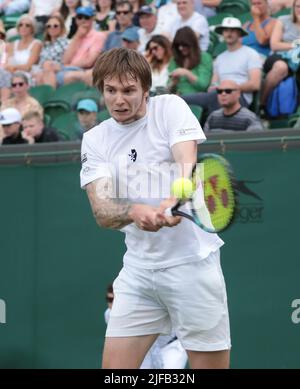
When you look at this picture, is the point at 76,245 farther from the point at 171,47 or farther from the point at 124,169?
the point at 124,169

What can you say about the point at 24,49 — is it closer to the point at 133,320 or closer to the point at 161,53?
the point at 161,53

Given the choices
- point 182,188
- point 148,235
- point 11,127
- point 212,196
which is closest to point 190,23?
point 11,127

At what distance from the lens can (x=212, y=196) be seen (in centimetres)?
464

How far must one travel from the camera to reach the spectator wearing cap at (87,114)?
8570 millimetres

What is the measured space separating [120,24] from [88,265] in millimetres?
2687

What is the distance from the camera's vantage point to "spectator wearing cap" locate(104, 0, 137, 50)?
30.4 feet

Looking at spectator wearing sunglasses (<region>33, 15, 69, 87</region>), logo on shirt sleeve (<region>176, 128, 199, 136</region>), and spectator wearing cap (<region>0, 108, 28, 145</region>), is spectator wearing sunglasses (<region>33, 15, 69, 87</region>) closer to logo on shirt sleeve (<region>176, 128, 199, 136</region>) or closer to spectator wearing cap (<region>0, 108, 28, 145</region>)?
spectator wearing cap (<region>0, 108, 28, 145</region>)

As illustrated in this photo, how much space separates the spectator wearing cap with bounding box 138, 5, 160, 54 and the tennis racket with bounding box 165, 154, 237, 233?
15.3ft

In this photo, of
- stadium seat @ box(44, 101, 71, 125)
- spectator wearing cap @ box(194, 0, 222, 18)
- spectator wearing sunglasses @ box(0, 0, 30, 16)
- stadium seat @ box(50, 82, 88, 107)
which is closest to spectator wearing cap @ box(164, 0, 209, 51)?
spectator wearing cap @ box(194, 0, 222, 18)

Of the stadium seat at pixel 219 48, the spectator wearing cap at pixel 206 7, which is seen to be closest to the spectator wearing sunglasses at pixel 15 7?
the spectator wearing cap at pixel 206 7

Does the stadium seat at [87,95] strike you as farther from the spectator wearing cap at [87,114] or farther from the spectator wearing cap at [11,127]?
the spectator wearing cap at [11,127]

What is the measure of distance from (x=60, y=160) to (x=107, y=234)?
30.3 inches

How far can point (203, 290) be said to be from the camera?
447 centimetres
